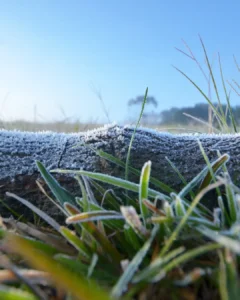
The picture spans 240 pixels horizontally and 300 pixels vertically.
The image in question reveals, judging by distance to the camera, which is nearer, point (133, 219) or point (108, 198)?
point (133, 219)

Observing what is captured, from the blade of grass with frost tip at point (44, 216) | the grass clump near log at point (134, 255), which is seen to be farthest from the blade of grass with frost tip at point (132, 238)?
the blade of grass with frost tip at point (44, 216)

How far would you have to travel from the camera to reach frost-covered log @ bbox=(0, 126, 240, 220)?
786 millimetres

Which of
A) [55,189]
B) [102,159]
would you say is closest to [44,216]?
[55,189]

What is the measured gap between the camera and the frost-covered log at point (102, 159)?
786 mm

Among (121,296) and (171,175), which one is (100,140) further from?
(121,296)

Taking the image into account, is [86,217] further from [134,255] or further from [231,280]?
[231,280]

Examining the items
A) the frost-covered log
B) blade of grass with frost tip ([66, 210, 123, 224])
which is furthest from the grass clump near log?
the frost-covered log

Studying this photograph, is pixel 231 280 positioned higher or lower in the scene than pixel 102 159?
lower

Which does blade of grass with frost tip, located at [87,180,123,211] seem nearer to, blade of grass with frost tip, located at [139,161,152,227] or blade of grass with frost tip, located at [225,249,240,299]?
blade of grass with frost tip, located at [139,161,152,227]

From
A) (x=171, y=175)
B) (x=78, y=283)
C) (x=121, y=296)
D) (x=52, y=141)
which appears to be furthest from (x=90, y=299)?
(x=52, y=141)

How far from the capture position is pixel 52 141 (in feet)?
2.89

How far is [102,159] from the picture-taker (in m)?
0.79

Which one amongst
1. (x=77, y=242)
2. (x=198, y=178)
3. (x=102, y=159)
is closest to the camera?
(x=77, y=242)

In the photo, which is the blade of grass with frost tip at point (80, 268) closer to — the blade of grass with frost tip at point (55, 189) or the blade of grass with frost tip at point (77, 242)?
the blade of grass with frost tip at point (77, 242)
